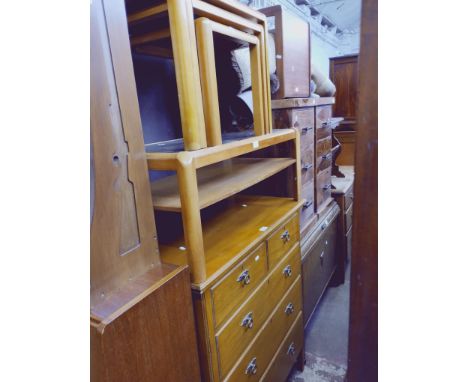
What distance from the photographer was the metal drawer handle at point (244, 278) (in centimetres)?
136

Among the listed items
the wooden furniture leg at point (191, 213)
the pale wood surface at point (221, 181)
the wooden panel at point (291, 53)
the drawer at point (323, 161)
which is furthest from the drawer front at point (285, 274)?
the wooden panel at point (291, 53)

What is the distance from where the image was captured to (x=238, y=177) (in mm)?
1545

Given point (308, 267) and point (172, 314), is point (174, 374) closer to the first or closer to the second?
point (172, 314)

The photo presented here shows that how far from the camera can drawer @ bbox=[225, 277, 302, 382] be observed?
142 centimetres

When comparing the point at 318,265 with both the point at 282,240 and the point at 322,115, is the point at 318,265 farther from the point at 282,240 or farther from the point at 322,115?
the point at 322,115

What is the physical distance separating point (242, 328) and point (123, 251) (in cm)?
68

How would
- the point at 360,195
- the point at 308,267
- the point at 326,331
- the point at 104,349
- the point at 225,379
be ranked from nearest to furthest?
the point at 360,195 < the point at 104,349 < the point at 225,379 < the point at 308,267 < the point at 326,331

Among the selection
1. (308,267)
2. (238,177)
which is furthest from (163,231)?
(308,267)

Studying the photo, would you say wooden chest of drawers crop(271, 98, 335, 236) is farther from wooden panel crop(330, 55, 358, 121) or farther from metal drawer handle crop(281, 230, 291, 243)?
wooden panel crop(330, 55, 358, 121)

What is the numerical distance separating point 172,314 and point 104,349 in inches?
10.1

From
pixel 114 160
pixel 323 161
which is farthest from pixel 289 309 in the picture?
pixel 114 160

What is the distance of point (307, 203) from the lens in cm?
231

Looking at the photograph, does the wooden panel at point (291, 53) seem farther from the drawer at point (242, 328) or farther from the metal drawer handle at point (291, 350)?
the metal drawer handle at point (291, 350)

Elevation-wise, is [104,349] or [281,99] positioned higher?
[281,99]
